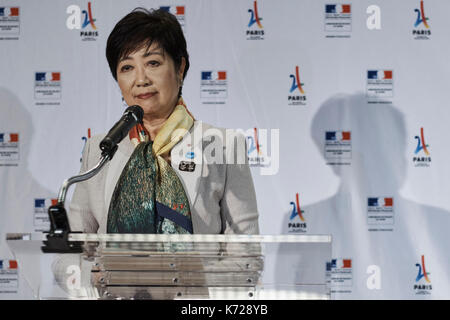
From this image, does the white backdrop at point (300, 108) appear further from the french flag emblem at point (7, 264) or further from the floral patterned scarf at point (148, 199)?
the floral patterned scarf at point (148, 199)

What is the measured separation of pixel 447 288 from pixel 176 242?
8.11ft

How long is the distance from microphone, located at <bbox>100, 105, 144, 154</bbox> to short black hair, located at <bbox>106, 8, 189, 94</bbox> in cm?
114

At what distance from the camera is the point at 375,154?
3.47 metres

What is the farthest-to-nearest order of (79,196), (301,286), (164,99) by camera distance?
(164,99)
(79,196)
(301,286)

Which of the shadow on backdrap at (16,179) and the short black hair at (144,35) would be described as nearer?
the short black hair at (144,35)

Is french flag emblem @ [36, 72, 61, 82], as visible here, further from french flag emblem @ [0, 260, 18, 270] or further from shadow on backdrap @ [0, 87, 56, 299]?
french flag emblem @ [0, 260, 18, 270]

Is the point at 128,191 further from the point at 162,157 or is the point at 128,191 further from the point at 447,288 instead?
the point at 447,288

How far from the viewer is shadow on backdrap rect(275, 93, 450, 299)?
3.41 meters

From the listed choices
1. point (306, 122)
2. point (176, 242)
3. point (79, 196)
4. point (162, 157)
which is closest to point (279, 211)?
point (306, 122)

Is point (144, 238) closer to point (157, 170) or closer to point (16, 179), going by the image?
point (157, 170)

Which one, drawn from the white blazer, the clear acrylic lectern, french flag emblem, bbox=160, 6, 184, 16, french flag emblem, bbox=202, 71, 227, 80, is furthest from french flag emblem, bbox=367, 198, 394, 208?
the clear acrylic lectern

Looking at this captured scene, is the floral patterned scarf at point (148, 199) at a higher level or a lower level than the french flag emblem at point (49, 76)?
lower

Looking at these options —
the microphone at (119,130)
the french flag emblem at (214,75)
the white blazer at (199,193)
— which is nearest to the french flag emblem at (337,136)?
the french flag emblem at (214,75)

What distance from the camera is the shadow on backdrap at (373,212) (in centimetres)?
341
